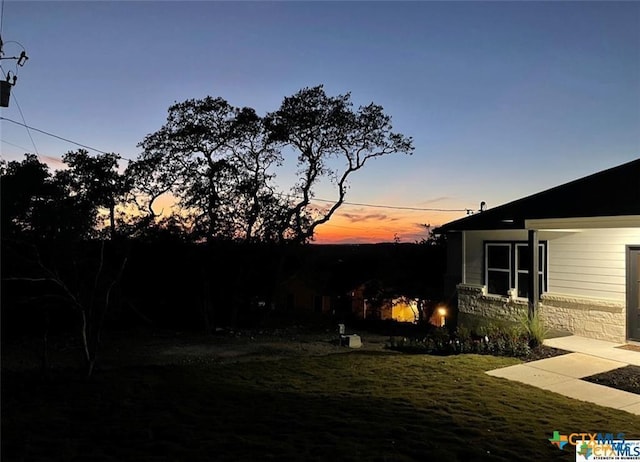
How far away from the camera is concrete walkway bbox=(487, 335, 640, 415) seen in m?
6.64

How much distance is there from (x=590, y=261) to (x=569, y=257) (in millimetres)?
558

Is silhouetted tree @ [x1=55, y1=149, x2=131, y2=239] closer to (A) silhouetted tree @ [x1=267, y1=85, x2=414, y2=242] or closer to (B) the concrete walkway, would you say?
(A) silhouetted tree @ [x1=267, y1=85, x2=414, y2=242]

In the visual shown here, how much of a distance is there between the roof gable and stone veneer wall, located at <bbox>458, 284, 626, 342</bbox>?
2074 millimetres

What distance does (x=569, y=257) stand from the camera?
38.5 feet

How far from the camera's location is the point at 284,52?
44.3 feet

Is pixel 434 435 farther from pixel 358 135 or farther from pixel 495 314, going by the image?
pixel 358 135

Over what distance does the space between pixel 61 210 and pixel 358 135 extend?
1042 cm

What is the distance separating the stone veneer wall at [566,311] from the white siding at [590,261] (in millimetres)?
205

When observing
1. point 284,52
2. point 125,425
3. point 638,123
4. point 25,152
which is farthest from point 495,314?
point 25,152

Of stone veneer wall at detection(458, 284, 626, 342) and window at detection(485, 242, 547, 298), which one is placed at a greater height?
window at detection(485, 242, 547, 298)

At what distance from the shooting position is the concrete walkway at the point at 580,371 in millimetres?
6641

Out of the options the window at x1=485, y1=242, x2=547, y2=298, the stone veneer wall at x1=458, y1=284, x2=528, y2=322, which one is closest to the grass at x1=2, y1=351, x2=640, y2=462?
the stone veneer wall at x1=458, y1=284, x2=528, y2=322

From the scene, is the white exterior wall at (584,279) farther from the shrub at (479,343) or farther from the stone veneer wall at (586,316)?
the shrub at (479,343)

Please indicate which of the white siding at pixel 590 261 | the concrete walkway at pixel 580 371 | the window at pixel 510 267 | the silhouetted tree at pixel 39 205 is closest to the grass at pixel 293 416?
the concrete walkway at pixel 580 371
